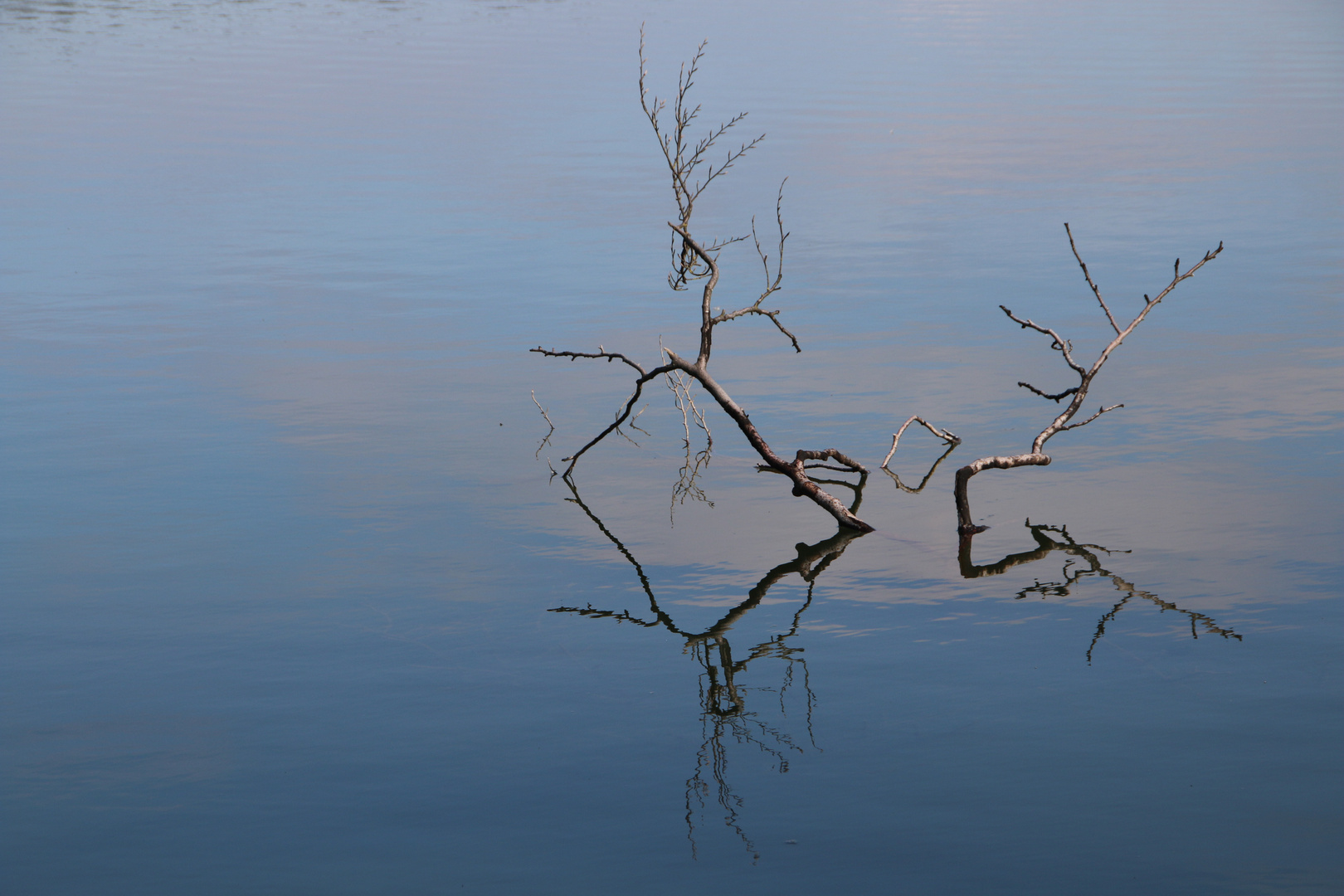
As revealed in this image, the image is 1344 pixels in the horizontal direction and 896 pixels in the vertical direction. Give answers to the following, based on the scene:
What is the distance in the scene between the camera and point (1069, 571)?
31.6 ft

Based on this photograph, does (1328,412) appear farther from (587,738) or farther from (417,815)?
(417,815)

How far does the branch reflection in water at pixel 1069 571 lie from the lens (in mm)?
8836

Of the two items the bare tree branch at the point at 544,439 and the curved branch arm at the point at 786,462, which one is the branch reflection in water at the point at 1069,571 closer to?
the curved branch arm at the point at 786,462

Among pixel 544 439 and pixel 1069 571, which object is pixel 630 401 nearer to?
pixel 544 439

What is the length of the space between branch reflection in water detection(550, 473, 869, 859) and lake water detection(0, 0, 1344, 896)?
34mm

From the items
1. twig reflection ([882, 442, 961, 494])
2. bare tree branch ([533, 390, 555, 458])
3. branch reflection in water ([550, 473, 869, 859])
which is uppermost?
bare tree branch ([533, 390, 555, 458])

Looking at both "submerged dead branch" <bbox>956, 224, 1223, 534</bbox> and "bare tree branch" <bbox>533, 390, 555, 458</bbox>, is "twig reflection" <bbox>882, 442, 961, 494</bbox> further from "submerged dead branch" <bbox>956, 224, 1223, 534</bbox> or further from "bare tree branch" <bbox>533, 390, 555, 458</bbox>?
"bare tree branch" <bbox>533, 390, 555, 458</bbox>

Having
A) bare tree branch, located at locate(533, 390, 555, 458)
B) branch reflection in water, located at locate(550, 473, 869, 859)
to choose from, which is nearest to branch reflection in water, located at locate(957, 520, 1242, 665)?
branch reflection in water, located at locate(550, 473, 869, 859)

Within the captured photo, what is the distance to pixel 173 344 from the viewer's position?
49.5 feet

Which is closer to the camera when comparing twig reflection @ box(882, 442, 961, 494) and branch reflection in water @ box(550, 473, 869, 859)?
branch reflection in water @ box(550, 473, 869, 859)

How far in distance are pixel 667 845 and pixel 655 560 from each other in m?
3.53

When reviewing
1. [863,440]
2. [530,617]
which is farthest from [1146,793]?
[863,440]

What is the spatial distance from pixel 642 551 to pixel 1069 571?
2.76m

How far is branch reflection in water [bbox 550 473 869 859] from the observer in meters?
6.99
